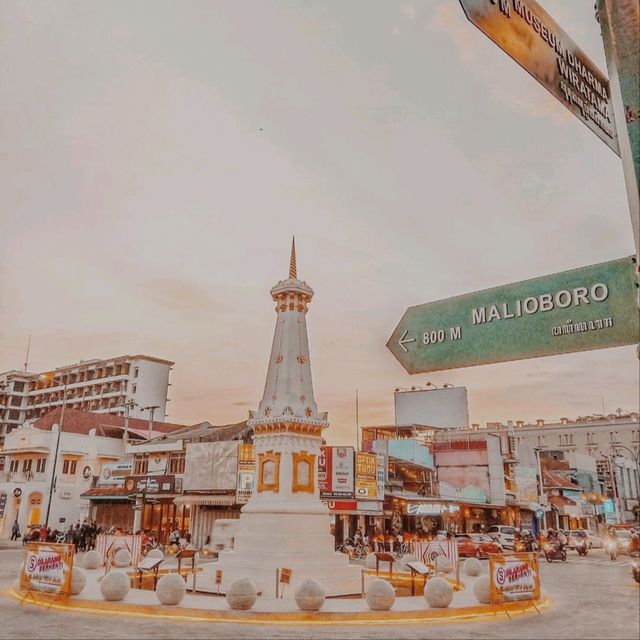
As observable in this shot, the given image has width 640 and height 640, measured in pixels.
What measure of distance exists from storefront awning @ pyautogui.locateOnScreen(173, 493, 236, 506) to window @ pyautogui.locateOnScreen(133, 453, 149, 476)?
24.5ft

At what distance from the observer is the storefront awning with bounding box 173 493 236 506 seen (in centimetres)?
3541

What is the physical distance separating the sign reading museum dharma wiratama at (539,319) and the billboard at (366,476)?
3764cm

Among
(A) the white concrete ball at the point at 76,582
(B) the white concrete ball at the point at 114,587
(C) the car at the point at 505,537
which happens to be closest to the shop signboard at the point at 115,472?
(C) the car at the point at 505,537

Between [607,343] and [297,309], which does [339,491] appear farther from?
[607,343]

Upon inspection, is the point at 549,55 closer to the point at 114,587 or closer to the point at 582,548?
the point at 114,587

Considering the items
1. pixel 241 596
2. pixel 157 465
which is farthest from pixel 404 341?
pixel 157 465

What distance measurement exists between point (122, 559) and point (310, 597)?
13.2m

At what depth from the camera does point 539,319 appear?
2762 mm

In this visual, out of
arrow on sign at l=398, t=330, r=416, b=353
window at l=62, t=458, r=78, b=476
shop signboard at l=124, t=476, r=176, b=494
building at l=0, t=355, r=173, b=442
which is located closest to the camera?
arrow on sign at l=398, t=330, r=416, b=353

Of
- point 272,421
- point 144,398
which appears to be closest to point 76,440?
point 144,398

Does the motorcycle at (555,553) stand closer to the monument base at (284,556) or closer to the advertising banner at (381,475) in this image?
the advertising banner at (381,475)

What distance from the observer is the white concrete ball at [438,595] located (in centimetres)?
1364

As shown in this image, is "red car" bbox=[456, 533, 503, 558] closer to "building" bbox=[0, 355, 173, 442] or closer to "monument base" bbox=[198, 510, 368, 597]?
"monument base" bbox=[198, 510, 368, 597]

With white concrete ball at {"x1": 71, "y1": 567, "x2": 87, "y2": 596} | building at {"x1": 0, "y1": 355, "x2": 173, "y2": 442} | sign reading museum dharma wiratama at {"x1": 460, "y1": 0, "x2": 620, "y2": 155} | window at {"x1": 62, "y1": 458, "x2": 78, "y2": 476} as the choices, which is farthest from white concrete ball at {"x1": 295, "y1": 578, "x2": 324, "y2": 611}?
building at {"x1": 0, "y1": 355, "x2": 173, "y2": 442}
